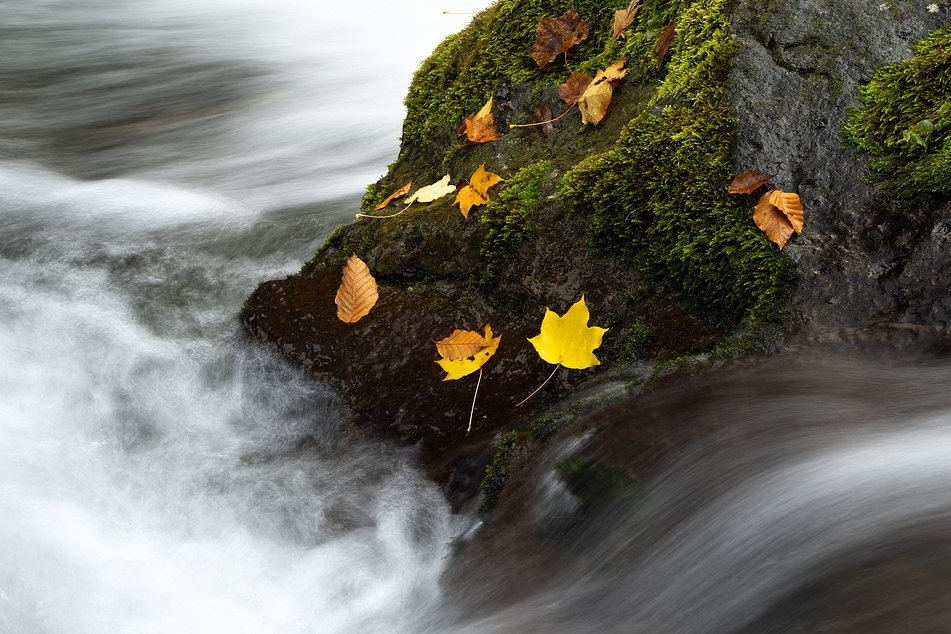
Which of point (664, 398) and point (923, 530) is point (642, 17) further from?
point (923, 530)

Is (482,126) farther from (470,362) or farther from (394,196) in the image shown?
(470,362)

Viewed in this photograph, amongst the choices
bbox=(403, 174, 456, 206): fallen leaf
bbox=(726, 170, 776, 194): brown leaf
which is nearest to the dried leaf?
bbox=(403, 174, 456, 206): fallen leaf

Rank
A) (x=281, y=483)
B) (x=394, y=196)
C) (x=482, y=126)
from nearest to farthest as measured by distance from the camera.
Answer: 1. (x=281, y=483)
2. (x=482, y=126)
3. (x=394, y=196)

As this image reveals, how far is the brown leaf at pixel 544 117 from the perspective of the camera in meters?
3.09

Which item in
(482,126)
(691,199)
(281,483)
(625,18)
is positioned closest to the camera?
(691,199)

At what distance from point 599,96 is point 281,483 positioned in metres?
1.75

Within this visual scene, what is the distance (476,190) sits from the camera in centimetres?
298

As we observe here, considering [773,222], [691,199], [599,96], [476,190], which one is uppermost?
[599,96]

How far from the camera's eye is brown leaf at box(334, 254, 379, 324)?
2951 mm

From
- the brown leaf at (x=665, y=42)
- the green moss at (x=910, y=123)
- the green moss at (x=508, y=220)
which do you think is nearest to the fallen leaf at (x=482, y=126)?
the green moss at (x=508, y=220)

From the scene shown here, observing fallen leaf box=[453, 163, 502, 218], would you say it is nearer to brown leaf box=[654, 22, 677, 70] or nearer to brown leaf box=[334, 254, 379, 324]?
brown leaf box=[334, 254, 379, 324]

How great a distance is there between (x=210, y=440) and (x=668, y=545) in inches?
69.8

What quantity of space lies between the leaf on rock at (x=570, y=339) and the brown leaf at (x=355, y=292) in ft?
2.24

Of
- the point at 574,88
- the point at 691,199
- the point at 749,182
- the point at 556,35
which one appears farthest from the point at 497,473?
the point at 556,35
